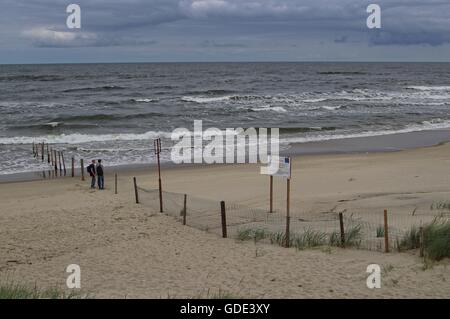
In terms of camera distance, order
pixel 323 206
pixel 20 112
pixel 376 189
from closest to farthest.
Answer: pixel 323 206 < pixel 376 189 < pixel 20 112

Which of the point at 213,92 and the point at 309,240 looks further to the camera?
the point at 213,92

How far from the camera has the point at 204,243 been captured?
13703mm

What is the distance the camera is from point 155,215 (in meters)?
16.7

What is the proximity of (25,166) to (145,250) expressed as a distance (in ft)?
49.1

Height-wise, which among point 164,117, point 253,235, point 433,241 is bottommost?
point 253,235

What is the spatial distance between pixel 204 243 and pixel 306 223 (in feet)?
9.71

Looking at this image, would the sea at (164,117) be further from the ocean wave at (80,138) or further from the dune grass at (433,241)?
the dune grass at (433,241)

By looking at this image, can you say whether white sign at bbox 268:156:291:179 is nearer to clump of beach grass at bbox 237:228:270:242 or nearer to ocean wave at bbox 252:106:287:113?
clump of beach grass at bbox 237:228:270:242

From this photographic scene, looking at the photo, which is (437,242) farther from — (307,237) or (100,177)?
(100,177)

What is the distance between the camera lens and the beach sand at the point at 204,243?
1043cm

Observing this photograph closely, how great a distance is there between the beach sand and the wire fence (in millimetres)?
411

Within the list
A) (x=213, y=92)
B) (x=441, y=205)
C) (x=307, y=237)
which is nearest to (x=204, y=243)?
(x=307, y=237)
